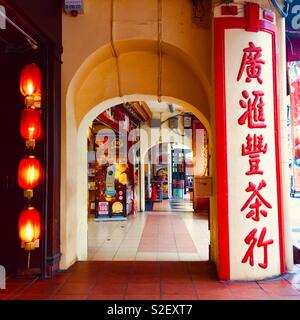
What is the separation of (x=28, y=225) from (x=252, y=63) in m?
3.15

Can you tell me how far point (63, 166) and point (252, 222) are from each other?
241 cm

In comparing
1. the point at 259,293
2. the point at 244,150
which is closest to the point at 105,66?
the point at 244,150

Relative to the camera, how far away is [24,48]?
Answer: 4.03 metres

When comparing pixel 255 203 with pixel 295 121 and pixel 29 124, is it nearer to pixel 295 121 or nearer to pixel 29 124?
pixel 295 121

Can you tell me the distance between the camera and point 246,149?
378 cm

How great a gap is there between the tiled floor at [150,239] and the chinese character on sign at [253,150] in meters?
2.22

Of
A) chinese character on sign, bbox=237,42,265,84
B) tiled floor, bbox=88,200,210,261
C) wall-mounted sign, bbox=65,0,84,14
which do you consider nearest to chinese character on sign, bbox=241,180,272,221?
chinese character on sign, bbox=237,42,265,84

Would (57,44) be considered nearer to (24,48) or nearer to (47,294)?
(24,48)

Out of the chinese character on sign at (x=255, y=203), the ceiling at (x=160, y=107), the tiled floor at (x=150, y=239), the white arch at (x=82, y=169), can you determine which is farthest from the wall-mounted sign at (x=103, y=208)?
the chinese character on sign at (x=255, y=203)


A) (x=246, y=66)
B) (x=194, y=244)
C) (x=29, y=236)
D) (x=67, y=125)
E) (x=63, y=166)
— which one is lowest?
(x=194, y=244)

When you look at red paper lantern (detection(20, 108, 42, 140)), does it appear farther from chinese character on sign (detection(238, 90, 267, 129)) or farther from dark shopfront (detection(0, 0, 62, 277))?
chinese character on sign (detection(238, 90, 267, 129))

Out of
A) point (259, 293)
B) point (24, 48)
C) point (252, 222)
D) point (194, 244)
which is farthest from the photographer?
point (194, 244)

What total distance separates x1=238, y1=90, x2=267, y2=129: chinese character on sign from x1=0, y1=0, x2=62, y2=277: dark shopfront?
225cm

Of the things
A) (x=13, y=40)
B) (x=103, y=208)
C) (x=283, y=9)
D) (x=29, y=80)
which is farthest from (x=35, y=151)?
(x=103, y=208)
